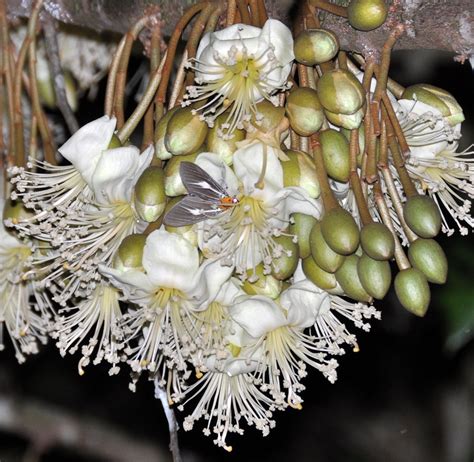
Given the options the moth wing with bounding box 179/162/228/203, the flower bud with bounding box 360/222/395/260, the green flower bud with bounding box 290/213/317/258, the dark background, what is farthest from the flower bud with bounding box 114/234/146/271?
the dark background

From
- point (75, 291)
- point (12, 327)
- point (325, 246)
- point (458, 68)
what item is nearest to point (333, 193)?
point (325, 246)

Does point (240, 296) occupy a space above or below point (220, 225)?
below

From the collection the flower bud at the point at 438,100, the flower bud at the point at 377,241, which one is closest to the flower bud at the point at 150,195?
the flower bud at the point at 377,241

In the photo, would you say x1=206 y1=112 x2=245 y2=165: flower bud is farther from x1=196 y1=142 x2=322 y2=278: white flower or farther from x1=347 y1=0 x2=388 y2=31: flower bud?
x1=347 y1=0 x2=388 y2=31: flower bud

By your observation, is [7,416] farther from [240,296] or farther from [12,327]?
[240,296]

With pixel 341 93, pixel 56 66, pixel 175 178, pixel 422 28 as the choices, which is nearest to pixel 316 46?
pixel 341 93
